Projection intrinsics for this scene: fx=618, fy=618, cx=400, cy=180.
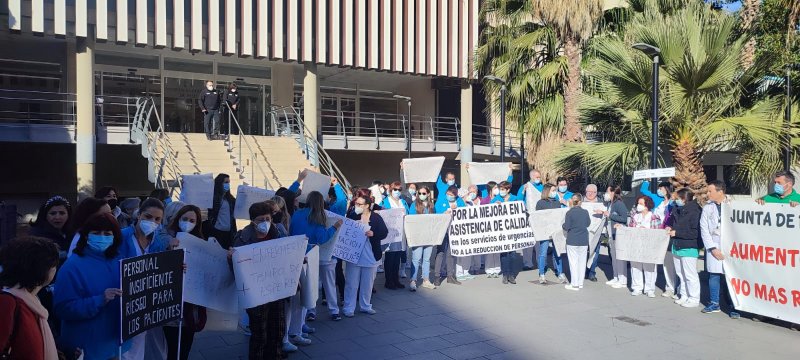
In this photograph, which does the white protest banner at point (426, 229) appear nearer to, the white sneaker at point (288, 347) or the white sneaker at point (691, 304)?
the white sneaker at point (288, 347)

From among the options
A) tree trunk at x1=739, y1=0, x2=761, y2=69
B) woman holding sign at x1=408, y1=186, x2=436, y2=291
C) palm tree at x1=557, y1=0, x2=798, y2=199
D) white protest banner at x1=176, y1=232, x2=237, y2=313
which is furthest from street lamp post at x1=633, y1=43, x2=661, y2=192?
white protest banner at x1=176, y1=232, x2=237, y2=313

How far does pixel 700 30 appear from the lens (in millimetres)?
11086

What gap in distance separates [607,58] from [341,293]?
8.13 m

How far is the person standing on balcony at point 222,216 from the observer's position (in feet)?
27.0

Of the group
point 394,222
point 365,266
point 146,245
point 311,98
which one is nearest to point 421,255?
point 394,222

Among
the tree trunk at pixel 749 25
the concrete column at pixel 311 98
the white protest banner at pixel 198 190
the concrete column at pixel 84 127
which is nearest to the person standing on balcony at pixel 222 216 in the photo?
the white protest banner at pixel 198 190

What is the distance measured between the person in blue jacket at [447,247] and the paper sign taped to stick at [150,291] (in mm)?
5999

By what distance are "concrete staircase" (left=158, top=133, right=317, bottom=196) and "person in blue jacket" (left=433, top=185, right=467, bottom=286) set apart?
5.43 m

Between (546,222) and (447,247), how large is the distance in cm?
174

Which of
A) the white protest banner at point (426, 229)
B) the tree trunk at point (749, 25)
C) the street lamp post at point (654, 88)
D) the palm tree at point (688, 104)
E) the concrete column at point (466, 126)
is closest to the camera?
the white protest banner at point (426, 229)

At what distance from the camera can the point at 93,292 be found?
4047 millimetres

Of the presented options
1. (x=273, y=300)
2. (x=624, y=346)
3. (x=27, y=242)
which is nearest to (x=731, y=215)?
(x=624, y=346)

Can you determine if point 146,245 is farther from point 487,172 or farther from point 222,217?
point 487,172

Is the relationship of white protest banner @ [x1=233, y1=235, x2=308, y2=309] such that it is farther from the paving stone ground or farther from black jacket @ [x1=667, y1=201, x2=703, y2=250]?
black jacket @ [x1=667, y1=201, x2=703, y2=250]
